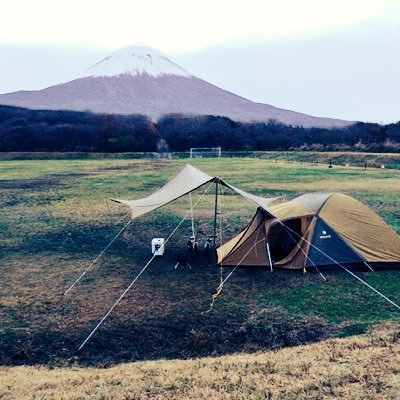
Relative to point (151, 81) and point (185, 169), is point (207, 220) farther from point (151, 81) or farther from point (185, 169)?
point (151, 81)

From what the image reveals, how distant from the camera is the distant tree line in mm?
78375

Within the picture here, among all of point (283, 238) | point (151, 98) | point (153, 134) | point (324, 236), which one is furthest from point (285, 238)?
point (151, 98)

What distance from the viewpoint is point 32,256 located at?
1270cm

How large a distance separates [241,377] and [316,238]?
5510 mm

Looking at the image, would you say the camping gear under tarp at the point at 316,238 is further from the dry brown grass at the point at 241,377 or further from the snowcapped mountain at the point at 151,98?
the snowcapped mountain at the point at 151,98

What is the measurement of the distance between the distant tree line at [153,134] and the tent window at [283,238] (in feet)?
202

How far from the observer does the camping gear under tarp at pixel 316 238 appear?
10859mm

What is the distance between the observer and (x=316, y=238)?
10852 mm

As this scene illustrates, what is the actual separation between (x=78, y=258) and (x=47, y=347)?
522 cm

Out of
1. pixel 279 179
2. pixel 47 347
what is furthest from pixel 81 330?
pixel 279 179

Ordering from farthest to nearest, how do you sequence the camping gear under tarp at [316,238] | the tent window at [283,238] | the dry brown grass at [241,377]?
1. the tent window at [283,238]
2. the camping gear under tarp at [316,238]
3. the dry brown grass at [241,377]

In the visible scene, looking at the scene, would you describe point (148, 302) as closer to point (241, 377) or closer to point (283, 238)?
point (241, 377)

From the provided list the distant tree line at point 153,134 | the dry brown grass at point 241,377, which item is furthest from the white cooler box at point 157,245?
the distant tree line at point 153,134

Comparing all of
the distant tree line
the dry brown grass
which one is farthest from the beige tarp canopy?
the distant tree line
